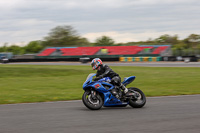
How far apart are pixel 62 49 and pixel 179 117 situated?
71.1 metres

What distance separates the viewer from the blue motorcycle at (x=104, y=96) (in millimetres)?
8234

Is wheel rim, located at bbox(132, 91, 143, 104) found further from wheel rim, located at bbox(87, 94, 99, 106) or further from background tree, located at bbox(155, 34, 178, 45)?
background tree, located at bbox(155, 34, 178, 45)

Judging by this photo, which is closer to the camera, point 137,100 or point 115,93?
point 115,93

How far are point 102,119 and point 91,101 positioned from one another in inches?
57.0

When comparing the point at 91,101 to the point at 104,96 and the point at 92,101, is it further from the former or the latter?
the point at 104,96

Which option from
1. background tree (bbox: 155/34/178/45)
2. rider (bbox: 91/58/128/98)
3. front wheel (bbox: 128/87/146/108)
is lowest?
front wheel (bbox: 128/87/146/108)

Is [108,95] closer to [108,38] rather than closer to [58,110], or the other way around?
[58,110]

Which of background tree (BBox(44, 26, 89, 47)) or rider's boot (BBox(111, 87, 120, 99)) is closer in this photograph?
rider's boot (BBox(111, 87, 120, 99))

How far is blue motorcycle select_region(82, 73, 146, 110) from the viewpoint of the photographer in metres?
8.23

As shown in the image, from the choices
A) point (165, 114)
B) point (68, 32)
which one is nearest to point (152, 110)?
point (165, 114)

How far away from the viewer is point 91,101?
832 centimetres

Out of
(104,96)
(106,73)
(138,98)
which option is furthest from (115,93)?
(138,98)

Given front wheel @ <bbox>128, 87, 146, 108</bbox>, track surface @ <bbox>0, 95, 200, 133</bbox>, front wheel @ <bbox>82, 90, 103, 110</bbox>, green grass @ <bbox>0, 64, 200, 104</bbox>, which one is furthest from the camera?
green grass @ <bbox>0, 64, 200, 104</bbox>

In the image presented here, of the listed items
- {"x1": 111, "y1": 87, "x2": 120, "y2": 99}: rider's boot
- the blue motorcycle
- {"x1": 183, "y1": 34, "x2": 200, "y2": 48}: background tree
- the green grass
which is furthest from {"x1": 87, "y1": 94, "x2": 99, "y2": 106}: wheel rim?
{"x1": 183, "y1": 34, "x2": 200, "y2": 48}: background tree
